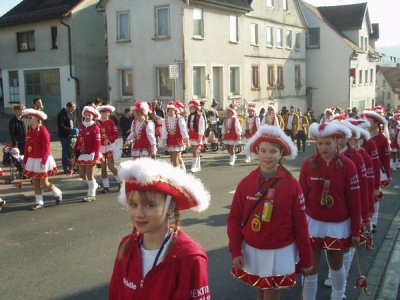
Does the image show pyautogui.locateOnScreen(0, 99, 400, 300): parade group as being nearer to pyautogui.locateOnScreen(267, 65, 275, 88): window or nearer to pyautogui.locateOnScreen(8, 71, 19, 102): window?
pyautogui.locateOnScreen(267, 65, 275, 88): window

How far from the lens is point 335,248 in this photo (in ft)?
15.5

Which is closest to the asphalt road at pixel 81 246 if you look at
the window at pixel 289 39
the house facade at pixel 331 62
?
the window at pixel 289 39

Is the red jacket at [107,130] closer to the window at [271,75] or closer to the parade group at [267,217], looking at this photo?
the parade group at [267,217]

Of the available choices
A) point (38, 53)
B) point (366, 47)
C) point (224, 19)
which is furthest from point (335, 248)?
point (366, 47)

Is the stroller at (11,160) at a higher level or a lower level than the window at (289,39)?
lower

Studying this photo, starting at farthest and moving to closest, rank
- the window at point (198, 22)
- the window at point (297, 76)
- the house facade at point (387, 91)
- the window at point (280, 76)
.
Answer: the house facade at point (387, 91)
the window at point (297, 76)
the window at point (280, 76)
the window at point (198, 22)

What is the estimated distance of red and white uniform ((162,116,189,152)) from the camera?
13000mm

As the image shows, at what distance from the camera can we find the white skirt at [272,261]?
13.0 ft

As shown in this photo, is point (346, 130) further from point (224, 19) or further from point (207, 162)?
point (224, 19)

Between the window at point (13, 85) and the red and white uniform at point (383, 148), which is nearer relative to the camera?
the red and white uniform at point (383, 148)

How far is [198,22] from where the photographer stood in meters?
26.4

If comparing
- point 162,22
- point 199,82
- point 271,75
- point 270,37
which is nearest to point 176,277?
point 162,22

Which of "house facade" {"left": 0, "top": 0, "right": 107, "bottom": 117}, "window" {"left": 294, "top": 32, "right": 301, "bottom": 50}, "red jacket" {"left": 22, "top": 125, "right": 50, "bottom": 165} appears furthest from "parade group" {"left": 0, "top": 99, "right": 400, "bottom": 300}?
"window" {"left": 294, "top": 32, "right": 301, "bottom": 50}

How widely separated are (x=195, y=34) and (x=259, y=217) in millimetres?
23342
